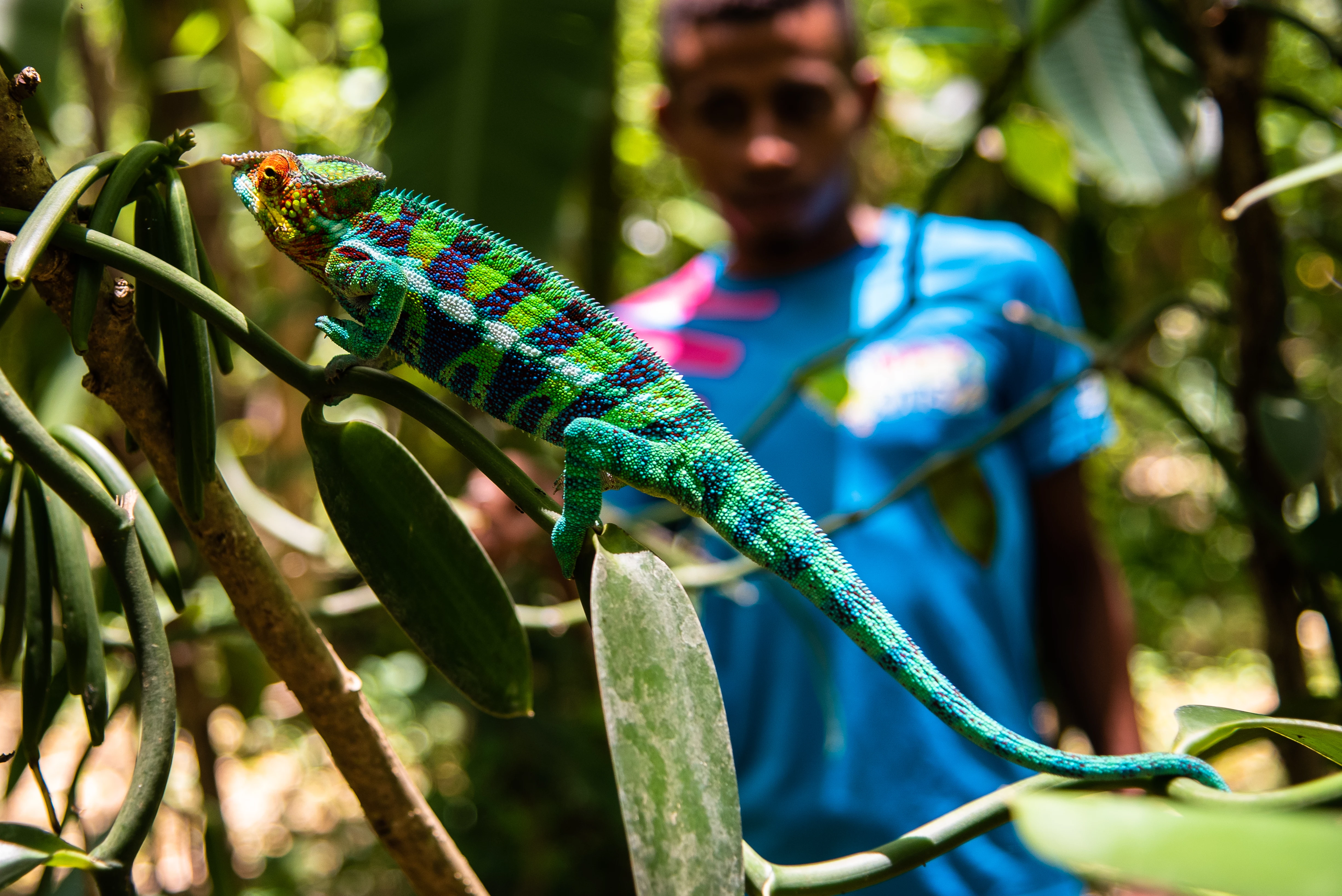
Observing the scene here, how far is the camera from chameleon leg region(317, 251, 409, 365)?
646mm

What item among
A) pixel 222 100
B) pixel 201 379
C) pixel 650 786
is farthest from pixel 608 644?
pixel 222 100

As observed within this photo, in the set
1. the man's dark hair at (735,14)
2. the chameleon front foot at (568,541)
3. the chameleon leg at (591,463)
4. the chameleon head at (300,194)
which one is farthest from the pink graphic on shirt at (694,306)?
the chameleon front foot at (568,541)

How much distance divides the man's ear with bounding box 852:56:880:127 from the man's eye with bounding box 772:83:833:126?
152 mm

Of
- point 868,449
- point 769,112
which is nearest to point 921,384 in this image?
point 868,449

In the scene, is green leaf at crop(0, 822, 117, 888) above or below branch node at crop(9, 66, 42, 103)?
below

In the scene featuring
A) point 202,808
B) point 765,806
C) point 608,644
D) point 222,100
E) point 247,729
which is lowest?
point 247,729

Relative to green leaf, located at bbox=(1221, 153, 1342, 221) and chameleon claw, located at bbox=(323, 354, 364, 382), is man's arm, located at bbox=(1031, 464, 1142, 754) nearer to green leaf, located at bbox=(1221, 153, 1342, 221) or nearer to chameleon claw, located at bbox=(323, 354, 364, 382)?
green leaf, located at bbox=(1221, 153, 1342, 221)

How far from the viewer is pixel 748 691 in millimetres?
1387

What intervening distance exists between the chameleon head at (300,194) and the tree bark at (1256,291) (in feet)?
2.27

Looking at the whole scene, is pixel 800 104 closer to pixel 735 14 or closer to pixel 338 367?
pixel 735 14

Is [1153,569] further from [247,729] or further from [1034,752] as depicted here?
[1034,752]

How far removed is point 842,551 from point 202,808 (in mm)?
810

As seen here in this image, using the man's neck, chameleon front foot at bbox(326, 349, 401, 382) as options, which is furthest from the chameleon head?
the man's neck

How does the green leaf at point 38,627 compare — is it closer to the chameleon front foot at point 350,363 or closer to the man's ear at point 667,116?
the chameleon front foot at point 350,363
